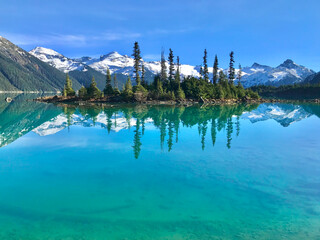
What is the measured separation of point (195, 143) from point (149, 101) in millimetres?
78978

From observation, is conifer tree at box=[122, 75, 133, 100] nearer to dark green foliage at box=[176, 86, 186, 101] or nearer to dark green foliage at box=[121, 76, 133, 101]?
dark green foliage at box=[121, 76, 133, 101]

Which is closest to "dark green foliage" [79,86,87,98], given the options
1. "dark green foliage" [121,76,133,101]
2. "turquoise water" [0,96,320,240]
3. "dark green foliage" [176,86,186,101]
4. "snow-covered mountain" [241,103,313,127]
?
"dark green foliage" [121,76,133,101]

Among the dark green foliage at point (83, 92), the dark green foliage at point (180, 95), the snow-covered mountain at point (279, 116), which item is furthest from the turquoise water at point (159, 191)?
the dark green foliage at point (83, 92)

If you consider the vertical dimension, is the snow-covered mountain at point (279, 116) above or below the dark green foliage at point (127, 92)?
below

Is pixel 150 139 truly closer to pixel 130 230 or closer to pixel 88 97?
pixel 130 230

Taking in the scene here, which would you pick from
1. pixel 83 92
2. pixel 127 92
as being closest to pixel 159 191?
pixel 127 92

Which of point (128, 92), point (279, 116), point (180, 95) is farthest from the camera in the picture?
point (180, 95)

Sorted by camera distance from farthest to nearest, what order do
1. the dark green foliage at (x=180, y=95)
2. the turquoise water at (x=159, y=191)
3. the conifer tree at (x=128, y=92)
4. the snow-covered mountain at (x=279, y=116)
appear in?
1. the dark green foliage at (x=180, y=95)
2. the conifer tree at (x=128, y=92)
3. the snow-covered mountain at (x=279, y=116)
4. the turquoise water at (x=159, y=191)

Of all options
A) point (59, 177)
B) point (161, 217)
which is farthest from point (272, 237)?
point (59, 177)

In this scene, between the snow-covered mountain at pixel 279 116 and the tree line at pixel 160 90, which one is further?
the tree line at pixel 160 90

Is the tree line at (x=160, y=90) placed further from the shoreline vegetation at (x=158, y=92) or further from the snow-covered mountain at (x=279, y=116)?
the snow-covered mountain at (x=279, y=116)

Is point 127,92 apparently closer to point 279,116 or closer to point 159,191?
point 279,116

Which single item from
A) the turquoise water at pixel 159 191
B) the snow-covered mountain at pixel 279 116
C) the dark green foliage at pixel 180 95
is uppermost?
the dark green foliage at pixel 180 95

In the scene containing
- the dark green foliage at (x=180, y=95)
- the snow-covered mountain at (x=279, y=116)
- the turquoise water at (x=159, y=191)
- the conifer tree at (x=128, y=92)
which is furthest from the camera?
the dark green foliage at (x=180, y=95)
